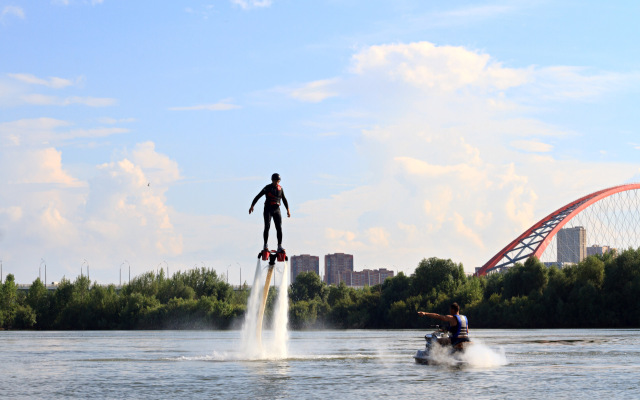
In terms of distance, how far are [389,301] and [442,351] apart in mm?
102009

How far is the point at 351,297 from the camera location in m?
156

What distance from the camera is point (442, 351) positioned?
1693 inches

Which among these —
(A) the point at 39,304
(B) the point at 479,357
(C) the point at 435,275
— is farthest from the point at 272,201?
(A) the point at 39,304

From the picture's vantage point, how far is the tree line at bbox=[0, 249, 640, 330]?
117 metres

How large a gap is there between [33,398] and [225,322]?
118607 mm

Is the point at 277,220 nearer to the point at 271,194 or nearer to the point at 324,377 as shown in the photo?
the point at 271,194

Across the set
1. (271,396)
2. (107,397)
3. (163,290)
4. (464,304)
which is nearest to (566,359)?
(271,396)

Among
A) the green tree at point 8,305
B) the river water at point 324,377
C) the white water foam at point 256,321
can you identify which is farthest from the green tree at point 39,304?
the white water foam at point 256,321

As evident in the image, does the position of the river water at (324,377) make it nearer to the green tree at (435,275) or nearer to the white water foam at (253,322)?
the white water foam at (253,322)

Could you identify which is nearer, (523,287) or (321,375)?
(321,375)

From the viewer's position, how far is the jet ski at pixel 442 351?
42531 millimetres

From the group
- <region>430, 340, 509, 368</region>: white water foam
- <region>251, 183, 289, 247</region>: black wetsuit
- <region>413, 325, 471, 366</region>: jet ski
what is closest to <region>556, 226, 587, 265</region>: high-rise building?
<region>430, 340, 509, 368</region>: white water foam

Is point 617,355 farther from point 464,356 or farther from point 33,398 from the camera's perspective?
point 33,398

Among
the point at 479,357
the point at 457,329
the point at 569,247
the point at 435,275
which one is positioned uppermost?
Result: the point at 569,247
